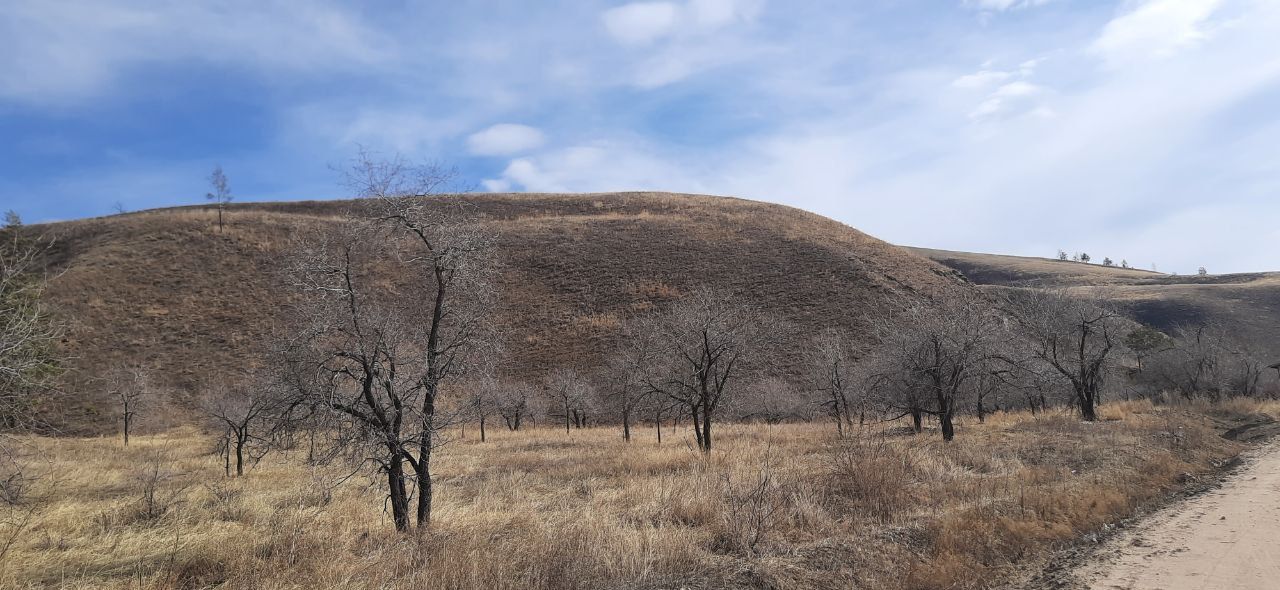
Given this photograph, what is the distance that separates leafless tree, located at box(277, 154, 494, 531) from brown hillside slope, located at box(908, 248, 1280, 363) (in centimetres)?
4899

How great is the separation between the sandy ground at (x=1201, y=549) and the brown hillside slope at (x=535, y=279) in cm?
3738

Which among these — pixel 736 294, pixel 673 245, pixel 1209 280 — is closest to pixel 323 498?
pixel 736 294

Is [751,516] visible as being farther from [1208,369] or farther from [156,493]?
[1208,369]

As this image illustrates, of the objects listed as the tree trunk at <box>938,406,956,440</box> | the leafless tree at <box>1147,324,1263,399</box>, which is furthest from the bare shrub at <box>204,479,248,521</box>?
the leafless tree at <box>1147,324,1263,399</box>

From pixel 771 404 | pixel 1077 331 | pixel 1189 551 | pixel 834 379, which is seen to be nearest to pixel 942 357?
pixel 834 379

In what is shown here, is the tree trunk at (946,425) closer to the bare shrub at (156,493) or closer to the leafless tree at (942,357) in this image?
the leafless tree at (942,357)

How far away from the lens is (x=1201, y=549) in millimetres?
6223

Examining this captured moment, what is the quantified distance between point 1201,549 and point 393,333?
9.59 meters

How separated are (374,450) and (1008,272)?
151787 mm

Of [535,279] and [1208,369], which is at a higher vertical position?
[535,279]

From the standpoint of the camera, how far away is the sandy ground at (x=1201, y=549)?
530cm

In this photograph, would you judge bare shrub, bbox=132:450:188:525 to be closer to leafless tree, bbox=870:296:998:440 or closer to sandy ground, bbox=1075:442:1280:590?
sandy ground, bbox=1075:442:1280:590

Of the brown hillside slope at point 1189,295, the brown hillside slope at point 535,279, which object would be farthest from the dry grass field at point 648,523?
the brown hillside slope at point 1189,295

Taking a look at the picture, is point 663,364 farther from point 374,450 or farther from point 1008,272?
point 1008,272
